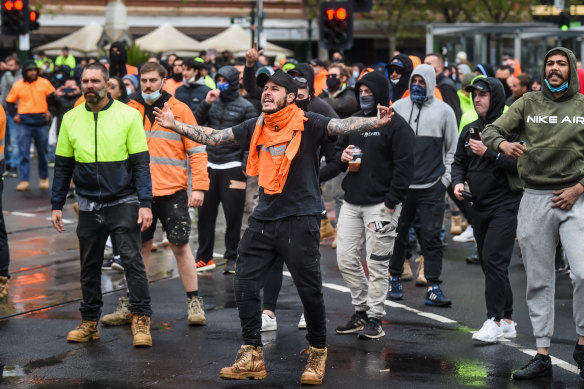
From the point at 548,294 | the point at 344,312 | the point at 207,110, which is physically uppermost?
the point at 207,110

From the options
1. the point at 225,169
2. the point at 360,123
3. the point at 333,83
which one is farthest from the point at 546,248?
the point at 333,83

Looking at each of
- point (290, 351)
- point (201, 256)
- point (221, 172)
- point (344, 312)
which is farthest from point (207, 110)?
point (290, 351)

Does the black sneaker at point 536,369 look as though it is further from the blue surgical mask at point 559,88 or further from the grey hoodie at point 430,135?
the grey hoodie at point 430,135

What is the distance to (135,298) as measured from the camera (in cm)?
805

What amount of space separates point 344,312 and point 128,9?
4313 centimetres

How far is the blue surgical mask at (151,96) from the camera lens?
8711mm

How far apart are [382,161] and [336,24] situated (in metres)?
10.3

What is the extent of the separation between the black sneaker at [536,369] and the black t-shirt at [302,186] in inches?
68.3

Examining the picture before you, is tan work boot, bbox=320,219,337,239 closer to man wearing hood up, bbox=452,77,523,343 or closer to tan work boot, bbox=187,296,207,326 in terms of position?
tan work boot, bbox=187,296,207,326

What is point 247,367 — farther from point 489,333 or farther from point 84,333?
point 489,333

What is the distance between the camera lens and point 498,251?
8141mm

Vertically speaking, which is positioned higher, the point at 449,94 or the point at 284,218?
the point at 449,94

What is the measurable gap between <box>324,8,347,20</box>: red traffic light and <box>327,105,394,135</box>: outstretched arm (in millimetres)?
11489

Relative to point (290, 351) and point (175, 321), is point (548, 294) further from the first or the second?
point (175, 321)
